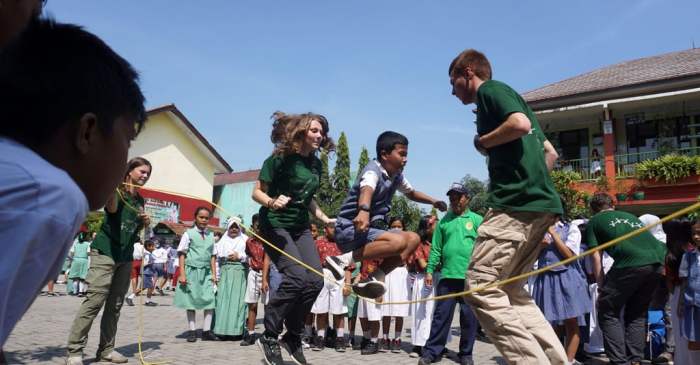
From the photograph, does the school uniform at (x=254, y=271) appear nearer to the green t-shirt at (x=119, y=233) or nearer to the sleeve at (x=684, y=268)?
the green t-shirt at (x=119, y=233)

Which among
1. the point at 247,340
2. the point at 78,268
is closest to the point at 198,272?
the point at 247,340

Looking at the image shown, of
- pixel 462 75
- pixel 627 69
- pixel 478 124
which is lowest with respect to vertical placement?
pixel 478 124

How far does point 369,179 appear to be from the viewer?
16.4 feet

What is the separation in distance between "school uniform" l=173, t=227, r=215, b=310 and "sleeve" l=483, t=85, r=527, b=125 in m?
6.53

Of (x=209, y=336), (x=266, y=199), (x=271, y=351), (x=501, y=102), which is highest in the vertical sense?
(x=501, y=102)

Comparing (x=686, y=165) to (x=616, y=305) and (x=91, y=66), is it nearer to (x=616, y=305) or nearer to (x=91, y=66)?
(x=616, y=305)

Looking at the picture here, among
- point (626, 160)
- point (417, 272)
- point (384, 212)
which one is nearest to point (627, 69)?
point (626, 160)

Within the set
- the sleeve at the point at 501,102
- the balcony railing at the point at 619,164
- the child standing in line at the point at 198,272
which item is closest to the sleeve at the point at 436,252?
the child standing in line at the point at 198,272

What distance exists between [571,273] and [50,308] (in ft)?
37.9

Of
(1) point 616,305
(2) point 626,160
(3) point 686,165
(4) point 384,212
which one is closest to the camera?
(4) point 384,212

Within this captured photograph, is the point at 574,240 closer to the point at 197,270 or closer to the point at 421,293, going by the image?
the point at 421,293

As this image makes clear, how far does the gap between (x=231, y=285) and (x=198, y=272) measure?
60cm

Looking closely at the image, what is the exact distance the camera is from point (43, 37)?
115 centimetres

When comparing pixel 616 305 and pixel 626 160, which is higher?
pixel 626 160
